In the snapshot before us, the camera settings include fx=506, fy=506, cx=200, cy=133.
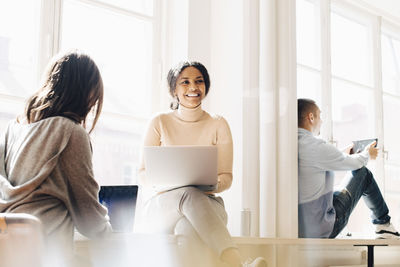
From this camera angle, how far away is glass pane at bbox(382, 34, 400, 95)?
178 inches

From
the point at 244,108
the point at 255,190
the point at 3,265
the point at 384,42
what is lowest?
the point at 3,265

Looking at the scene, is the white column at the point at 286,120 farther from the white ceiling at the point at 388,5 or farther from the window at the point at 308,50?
the white ceiling at the point at 388,5

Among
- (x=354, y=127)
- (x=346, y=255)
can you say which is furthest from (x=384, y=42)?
(x=346, y=255)

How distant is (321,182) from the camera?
3.07 m

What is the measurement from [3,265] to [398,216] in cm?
384

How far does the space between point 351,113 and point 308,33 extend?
857 millimetres

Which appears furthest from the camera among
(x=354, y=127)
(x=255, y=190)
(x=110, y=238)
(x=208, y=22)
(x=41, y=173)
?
(x=354, y=127)

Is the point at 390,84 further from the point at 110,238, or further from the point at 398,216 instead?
the point at 110,238

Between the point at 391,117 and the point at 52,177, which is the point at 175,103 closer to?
the point at 52,177

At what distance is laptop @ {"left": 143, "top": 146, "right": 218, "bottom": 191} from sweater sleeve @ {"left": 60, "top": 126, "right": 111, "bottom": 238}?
51 cm

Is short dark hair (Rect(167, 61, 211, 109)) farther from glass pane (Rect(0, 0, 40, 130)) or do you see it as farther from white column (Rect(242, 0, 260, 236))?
glass pane (Rect(0, 0, 40, 130))

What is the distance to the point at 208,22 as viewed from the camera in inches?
125

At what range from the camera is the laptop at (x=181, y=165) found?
2.13 meters

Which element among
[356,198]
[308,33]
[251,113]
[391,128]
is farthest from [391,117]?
[251,113]
